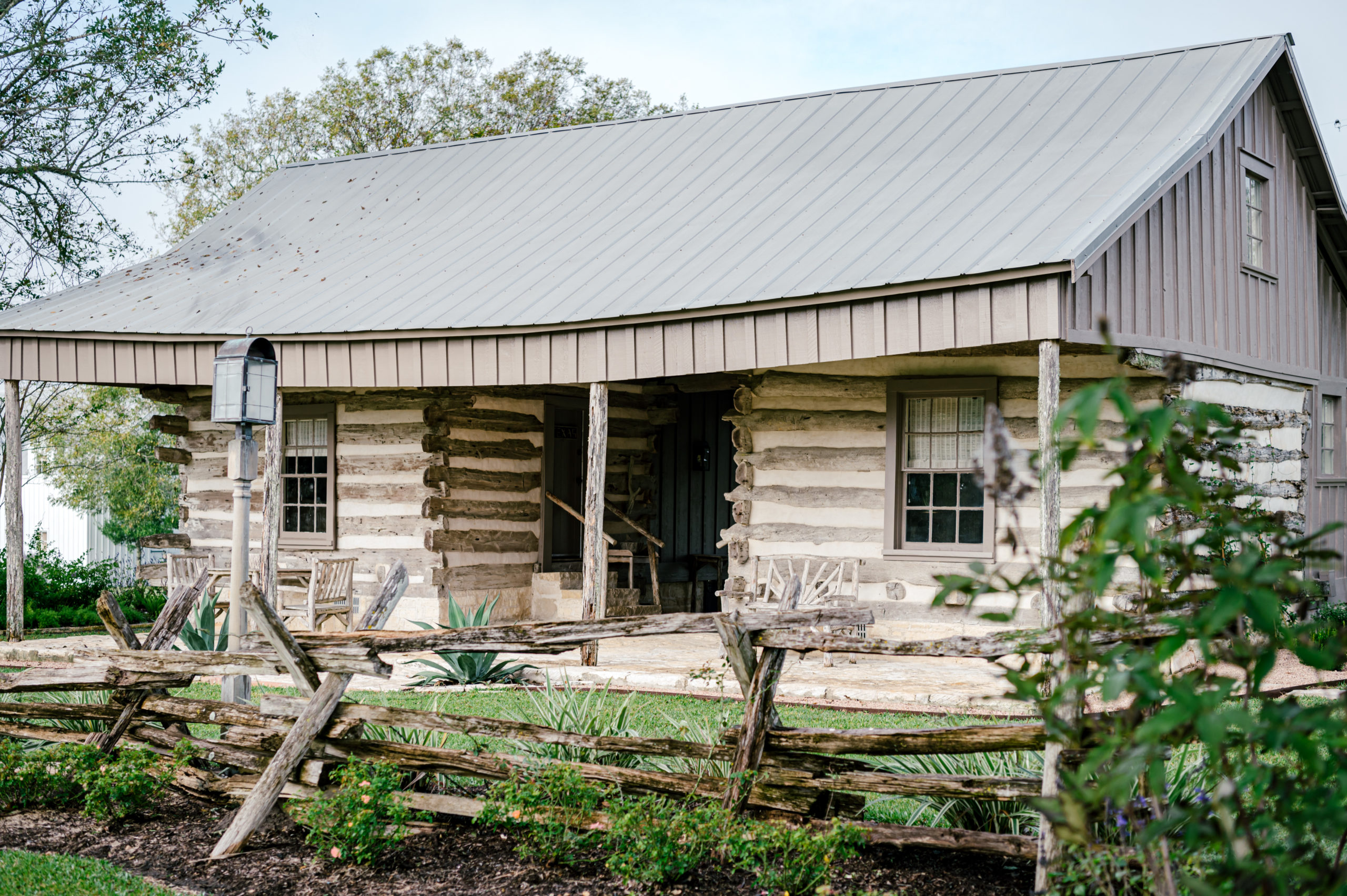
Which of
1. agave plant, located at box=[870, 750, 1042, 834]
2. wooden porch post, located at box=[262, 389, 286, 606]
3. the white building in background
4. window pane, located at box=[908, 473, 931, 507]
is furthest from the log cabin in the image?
the white building in background

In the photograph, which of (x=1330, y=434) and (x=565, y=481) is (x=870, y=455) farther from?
(x=1330, y=434)

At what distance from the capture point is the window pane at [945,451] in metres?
10.9

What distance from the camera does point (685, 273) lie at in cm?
1075

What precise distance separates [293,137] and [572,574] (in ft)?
69.4

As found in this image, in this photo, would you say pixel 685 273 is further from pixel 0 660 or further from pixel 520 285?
pixel 0 660

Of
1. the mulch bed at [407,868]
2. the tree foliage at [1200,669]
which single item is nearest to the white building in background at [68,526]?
the mulch bed at [407,868]

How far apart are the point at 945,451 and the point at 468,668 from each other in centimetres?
454

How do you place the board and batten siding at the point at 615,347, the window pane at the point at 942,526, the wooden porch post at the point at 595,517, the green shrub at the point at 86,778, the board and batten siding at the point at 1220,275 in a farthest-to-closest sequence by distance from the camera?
1. the window pane at the point at 942,526
2. the wooden porch post at the point at 595,517
3. the board and batten siding at the point at 1220,275
4. the board and batten siding at the point at 615,347
5. the green shrub at the point at 86,778

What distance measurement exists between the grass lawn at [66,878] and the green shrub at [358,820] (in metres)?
0.59

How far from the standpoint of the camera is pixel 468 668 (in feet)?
31.2

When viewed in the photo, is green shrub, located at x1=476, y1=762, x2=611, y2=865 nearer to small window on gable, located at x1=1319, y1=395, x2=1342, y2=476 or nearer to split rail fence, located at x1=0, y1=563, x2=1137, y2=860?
split rail fence, located at x1=0, y1=563, x2=1137, y2=860

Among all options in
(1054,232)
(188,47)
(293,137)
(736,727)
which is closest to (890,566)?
(1054,232)

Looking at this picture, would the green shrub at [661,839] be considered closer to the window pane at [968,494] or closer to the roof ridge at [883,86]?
the window pane at [968,494]

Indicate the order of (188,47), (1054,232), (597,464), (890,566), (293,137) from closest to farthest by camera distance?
(1054,232) → (597,464) → (890,566) → (188,47) → (293,137)
